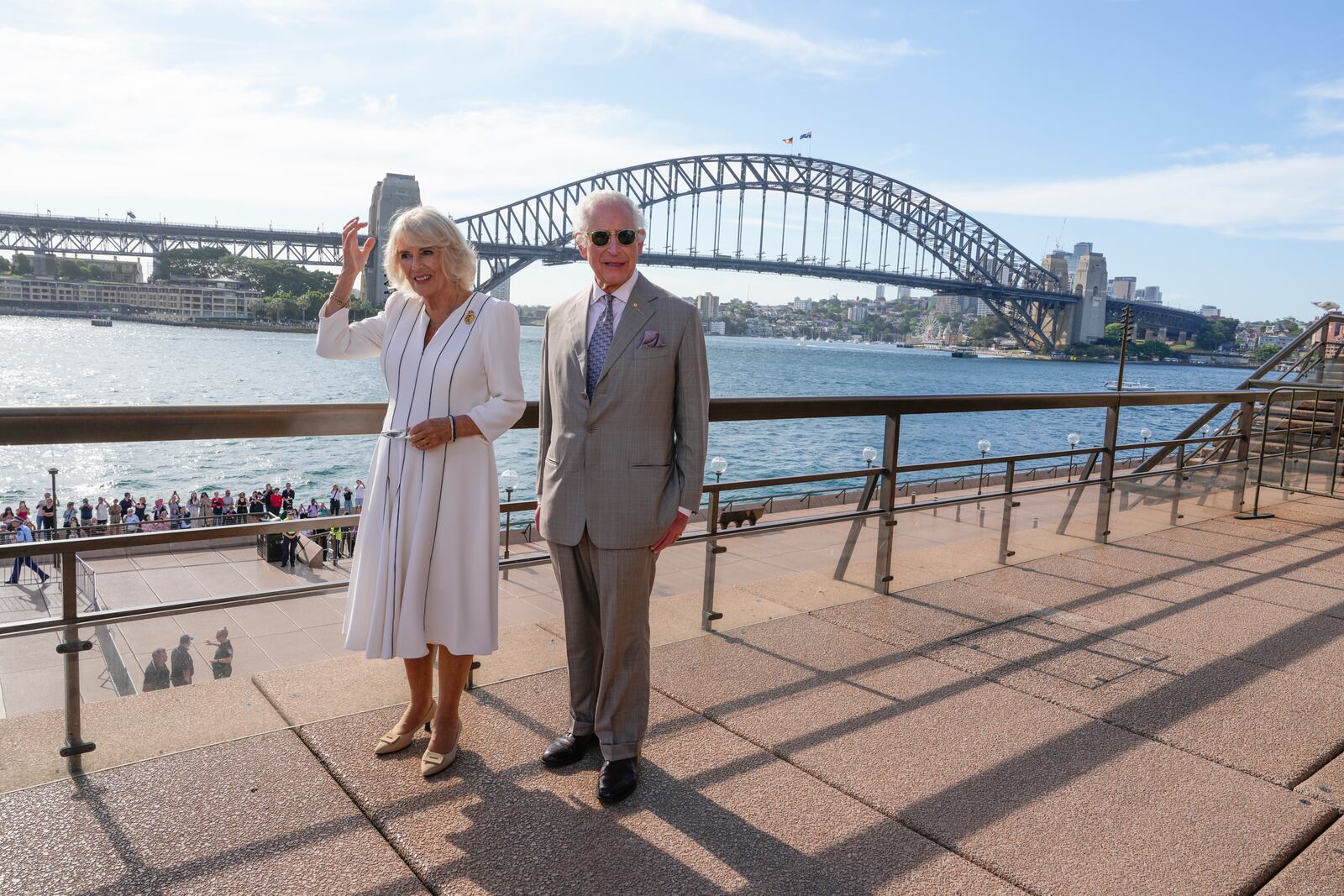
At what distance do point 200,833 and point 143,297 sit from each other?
96.2 metres

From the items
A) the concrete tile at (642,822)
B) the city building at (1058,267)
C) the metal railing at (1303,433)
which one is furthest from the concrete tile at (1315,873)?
the city building at (1058,267)

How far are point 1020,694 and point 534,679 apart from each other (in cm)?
127

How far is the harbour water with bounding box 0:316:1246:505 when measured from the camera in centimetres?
3562

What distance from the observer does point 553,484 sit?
2.01 metres

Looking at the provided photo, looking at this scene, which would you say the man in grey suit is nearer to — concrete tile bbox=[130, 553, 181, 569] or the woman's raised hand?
the woman's raised hand

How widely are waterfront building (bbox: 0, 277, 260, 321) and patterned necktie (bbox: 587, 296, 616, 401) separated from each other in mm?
82126

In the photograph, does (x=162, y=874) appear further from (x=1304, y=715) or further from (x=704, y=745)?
(x=1304, y=715)

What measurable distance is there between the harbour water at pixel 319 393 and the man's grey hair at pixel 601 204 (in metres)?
0.81

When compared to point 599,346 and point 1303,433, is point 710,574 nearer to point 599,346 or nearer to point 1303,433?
point 599,346

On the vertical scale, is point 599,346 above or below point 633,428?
above

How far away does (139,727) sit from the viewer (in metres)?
2.02

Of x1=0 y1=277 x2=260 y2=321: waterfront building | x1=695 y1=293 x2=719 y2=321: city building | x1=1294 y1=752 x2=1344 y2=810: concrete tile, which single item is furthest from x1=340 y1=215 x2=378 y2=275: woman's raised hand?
x1=0 y1=277 x2=260 y2=321: waterfront building

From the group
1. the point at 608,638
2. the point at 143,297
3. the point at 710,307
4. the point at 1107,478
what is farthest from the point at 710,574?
the point at 143,297

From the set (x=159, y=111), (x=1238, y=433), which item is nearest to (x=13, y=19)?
(x=159, y=111)
